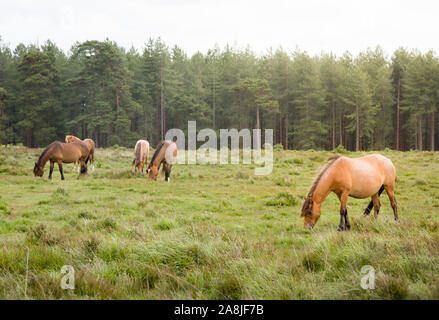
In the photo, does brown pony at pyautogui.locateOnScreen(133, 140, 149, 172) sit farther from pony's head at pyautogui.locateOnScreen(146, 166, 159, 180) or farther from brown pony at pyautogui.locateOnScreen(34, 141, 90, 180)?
brown pony at pyautogui.locateOnScreen(34, 141, 90, 180)

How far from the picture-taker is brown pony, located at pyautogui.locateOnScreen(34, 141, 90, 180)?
14.6 metres

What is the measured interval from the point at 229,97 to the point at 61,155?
135ft

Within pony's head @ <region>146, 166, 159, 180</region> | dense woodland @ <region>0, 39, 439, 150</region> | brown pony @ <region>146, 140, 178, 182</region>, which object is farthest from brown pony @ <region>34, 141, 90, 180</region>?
dense woodland @ <region>0, 39, 439, 150</region>

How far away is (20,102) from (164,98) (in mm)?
21201

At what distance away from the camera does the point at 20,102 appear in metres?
45.4

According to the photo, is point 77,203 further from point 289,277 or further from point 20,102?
point 20,102

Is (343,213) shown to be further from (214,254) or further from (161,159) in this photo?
(161,159)

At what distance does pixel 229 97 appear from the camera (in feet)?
176

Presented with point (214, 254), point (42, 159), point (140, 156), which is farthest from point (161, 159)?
point (214, 254)

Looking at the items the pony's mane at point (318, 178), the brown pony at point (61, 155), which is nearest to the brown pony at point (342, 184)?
the pony's mane at point (318, 178)

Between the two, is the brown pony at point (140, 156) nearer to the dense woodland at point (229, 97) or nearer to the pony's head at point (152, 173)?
the pony's head at point (152, 173)

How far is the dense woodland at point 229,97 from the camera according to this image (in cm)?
4372

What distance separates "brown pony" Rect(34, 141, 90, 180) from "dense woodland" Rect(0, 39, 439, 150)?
27.9 meters
